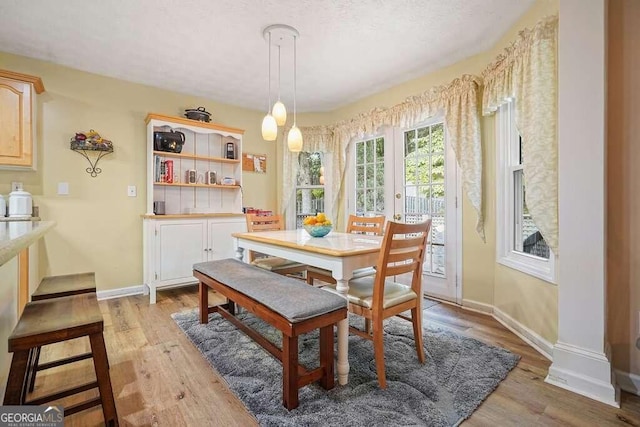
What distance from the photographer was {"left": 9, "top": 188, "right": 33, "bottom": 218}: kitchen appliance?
2.53m

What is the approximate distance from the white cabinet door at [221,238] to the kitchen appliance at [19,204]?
5.18 feet

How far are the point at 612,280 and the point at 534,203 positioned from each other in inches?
23.5

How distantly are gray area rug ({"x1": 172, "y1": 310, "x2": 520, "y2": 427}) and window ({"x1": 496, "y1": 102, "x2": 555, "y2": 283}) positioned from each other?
87 centimetres

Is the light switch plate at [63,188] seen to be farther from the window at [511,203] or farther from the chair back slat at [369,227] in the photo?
the window at [511,203]

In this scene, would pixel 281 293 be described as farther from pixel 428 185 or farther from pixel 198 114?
pixel 198 114

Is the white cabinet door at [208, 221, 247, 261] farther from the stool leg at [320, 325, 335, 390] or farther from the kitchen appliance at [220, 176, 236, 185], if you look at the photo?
the stool leg at [320, 325, 335, 390]

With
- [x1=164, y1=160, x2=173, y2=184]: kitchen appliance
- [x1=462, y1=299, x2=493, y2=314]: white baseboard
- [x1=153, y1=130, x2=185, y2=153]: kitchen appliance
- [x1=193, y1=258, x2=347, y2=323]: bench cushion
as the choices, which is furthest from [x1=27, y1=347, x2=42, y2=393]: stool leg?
[x1=462, y1=299, x2=493, y2=314]: white baseboard

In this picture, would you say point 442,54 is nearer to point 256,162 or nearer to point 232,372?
point 256,162

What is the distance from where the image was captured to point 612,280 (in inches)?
68.6

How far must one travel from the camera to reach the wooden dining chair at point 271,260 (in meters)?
2.80

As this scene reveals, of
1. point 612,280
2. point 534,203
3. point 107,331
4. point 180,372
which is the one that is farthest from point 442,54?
point 107,331

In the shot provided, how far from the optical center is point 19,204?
255 cm

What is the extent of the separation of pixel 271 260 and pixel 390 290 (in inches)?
54.0

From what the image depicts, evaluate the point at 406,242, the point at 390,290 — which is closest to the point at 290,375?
the point at 390,290
